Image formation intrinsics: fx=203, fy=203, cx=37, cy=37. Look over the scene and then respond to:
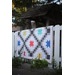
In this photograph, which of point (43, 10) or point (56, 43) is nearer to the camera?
point (56, 43)

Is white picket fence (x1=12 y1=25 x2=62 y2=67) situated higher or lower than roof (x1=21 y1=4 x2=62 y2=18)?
lower

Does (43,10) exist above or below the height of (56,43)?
above

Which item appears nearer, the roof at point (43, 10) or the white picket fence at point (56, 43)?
the white picket fence at point (56, 43)

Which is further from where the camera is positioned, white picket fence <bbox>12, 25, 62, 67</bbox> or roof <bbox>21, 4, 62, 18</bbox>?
roof <bbox>21, 4, 62, 18</bbox>

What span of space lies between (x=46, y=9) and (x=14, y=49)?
2890mm

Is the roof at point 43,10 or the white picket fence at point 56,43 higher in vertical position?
the roof at point 43,10
